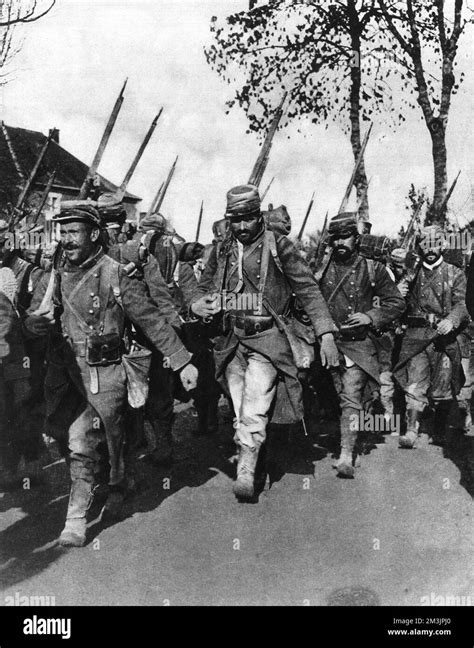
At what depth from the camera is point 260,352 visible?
580 centimetres

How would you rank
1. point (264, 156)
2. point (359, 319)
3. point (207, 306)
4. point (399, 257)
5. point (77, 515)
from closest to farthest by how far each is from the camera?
1. point (77, 515)
2. point (207, 306)
3. point (359, 319)
4. point (264, 156)
5. point (399, 257)

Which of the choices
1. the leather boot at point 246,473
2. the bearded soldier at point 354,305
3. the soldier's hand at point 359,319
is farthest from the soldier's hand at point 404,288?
the leather boot at point 246,473

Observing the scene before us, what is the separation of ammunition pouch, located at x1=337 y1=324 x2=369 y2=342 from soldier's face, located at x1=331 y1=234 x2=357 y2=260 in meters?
0.66

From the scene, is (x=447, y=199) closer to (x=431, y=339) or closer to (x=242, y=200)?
(x=431, y=339)

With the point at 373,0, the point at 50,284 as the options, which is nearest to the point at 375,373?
the point at 50,284

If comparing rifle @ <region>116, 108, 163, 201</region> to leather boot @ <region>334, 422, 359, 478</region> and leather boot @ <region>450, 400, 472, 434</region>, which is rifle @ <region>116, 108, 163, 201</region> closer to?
leather boot @ <region>334, 422, 359, 478</region>

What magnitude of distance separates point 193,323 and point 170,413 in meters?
1.55

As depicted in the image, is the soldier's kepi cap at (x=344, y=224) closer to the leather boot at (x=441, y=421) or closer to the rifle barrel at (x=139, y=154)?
the leather boot at (x=441, y=421)

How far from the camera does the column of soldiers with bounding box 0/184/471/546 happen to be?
16.7 feet

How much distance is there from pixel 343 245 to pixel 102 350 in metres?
2.72

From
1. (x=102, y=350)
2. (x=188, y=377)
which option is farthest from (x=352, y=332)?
(x=102, y=350)

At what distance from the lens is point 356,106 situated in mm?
15000

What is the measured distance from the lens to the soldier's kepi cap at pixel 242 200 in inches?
224
